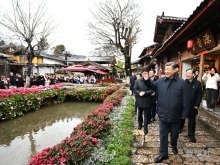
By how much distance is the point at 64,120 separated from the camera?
9078 millimetres

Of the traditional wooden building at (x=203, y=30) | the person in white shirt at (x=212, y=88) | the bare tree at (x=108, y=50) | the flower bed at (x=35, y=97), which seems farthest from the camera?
the bare tree at (x=108, y=50)

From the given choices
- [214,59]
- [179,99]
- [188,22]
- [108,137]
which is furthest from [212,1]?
[214,59]

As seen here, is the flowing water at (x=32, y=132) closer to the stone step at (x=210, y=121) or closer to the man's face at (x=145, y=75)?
the man's face at (x=145, y=75)

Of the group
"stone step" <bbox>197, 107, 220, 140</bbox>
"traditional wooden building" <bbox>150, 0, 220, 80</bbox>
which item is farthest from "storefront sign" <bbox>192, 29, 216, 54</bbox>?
"stone step" <bbox>197, 107, 220, 140</bbox>

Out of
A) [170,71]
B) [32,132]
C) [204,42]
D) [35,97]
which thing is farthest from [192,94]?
[35,97]

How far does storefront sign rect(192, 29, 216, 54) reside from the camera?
5.81 meters

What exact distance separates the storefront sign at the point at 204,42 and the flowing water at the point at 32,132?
5.80 metres

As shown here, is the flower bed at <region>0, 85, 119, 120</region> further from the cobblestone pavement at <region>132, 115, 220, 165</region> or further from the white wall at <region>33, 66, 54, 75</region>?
the white wall at <region>33, 66, 54, 75</region>

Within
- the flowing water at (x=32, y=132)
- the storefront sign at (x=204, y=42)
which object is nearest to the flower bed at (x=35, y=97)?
the flowing water at (x=32, y=132)

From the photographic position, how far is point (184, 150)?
4113 mm

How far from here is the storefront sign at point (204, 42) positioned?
581 centimetres

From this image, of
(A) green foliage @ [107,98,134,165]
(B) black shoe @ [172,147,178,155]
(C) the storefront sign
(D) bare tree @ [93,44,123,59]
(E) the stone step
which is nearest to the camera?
(A) green foliage @ [107,98,134,165]

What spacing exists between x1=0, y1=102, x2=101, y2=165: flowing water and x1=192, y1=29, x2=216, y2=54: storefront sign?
228 inches

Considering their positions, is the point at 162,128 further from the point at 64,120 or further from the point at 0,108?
the point at 0,108
